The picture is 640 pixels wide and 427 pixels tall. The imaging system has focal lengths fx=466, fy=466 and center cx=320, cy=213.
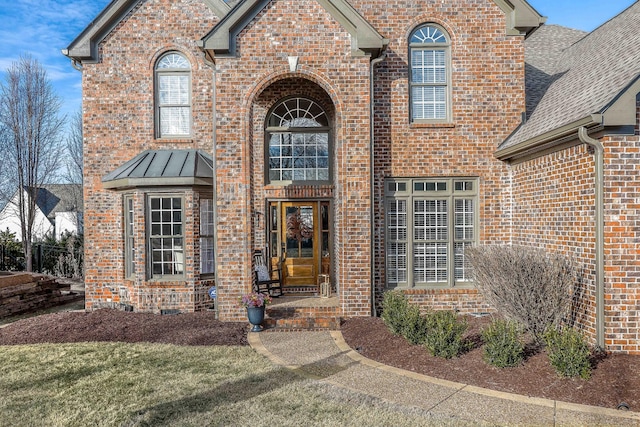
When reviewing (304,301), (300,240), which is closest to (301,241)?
(300,240)

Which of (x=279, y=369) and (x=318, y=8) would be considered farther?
(x=318, y=8)

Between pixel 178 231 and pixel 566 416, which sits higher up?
pixel 178 231

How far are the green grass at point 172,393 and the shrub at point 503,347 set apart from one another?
1.72 metres

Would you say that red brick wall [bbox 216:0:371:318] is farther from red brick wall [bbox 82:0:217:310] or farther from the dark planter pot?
red brick wall [bbox 82:0:217:310]

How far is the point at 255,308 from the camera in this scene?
8617 mm

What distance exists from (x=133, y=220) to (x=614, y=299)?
9.43 metres

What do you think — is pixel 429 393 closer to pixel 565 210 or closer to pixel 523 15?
pixel 565 210

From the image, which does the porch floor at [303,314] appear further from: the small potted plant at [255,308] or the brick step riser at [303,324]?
the small potted plant at [255,308]

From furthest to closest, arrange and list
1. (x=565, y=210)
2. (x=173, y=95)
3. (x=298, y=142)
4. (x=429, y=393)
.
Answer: (x=298, y=142), (x=173, y=95), (x=565, y=210), (x=429, y=393)

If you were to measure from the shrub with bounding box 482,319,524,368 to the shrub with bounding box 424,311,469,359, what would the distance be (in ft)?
1.68

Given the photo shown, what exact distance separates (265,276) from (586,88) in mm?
7476

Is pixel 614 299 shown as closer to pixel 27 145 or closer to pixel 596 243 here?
pixel 596 243

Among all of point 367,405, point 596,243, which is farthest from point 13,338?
point 596,243

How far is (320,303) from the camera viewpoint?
9.89 metres
